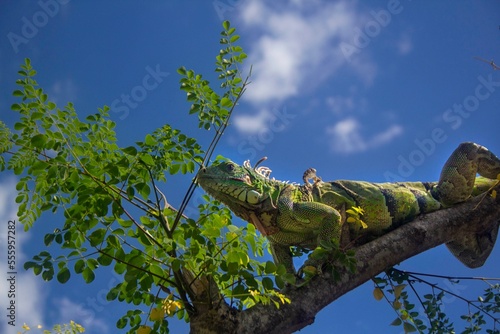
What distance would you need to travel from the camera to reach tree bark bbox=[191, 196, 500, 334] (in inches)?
110

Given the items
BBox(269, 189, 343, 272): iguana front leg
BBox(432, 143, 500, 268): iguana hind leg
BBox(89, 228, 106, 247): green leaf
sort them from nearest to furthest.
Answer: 1. BBox(89, 228, 106, 247): green leaf
2. BBox(269, 189, 343, 272): iguana front leg
3. BBox(432, 143, 500, 268): iguana hind leg

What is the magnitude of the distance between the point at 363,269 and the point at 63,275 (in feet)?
6.14

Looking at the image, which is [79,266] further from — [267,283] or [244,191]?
[244,191]

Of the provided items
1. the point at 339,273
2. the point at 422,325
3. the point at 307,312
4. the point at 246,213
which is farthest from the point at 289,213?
the point at 422,325

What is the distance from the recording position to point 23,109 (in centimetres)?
329

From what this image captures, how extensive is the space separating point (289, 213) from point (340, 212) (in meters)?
0.46

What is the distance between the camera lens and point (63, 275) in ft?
8.46

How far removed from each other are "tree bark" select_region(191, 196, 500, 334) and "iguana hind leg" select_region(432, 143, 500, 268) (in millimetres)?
151

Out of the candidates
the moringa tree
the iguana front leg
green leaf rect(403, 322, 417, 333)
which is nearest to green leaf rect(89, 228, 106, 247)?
the moringa tree

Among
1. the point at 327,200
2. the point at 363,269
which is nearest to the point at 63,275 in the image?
the point at 363,269

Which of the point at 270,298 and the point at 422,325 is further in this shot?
the point at 422,325

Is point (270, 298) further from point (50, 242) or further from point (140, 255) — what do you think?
point (50, 242)

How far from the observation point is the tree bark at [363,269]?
9.18ft

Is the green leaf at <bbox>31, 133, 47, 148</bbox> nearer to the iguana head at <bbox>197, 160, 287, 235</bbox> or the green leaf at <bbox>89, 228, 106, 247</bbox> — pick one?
the green leaf at <bbox>89, 228, 106, 247</bbox>
